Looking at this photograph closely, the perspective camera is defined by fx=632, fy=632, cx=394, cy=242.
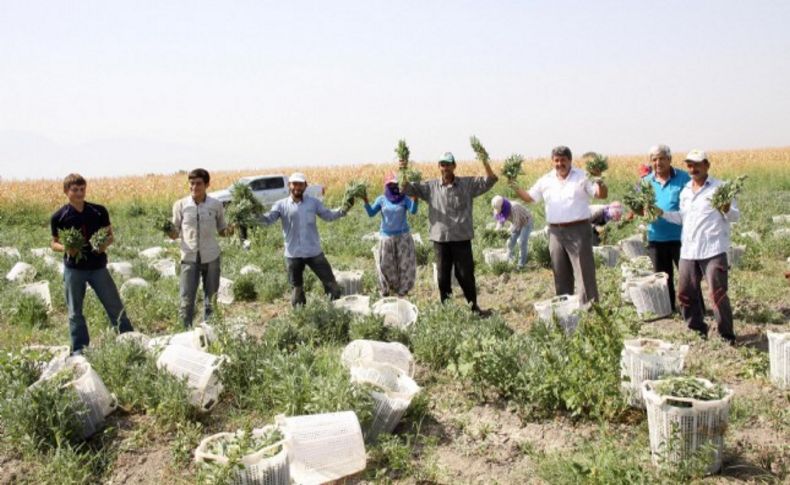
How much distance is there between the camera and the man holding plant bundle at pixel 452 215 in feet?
23.4

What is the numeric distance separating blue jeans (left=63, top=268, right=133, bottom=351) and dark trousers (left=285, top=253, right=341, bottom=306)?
181cm

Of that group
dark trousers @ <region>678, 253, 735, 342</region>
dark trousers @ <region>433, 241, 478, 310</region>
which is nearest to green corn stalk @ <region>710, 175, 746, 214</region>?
dark trousers @ <region>678, 253, 735, 342</region>

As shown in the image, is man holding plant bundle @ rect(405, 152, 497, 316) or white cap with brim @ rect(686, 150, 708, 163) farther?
Result: man holding plant bundle @ rect(405, 152, 497, 316)

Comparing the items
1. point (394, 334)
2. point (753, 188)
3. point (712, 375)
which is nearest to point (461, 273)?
point (394, 334)

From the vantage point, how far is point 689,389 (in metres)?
3.76

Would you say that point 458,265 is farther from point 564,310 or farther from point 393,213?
point 564,310

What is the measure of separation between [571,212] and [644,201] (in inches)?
28.1

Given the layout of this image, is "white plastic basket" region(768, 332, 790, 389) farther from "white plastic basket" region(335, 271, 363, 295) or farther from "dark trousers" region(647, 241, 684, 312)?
"white plastic basket" region(335, 271, 363, 295)

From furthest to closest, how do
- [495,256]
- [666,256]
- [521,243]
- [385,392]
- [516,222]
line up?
[495,256]
[521,243]
[516,222]
[666,256]
[385,392]

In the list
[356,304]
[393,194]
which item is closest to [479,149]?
[393,194]

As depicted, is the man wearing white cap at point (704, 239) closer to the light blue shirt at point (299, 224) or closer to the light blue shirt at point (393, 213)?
the light blue shirt at point (393, 213)

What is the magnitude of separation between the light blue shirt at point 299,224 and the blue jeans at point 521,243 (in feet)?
12.5

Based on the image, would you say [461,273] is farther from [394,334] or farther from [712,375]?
[712,375]

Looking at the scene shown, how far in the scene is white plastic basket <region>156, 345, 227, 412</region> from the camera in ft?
15.3
